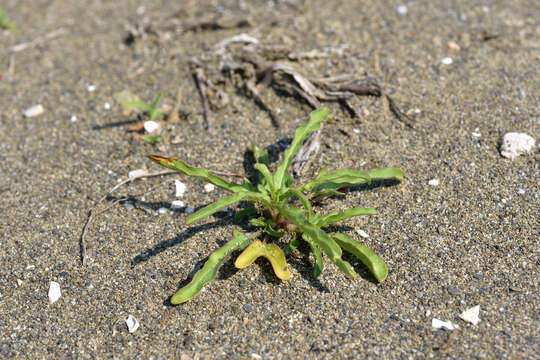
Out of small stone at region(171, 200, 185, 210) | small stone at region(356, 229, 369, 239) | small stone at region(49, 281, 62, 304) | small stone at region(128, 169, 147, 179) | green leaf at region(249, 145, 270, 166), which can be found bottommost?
small stone at region(49, 281, 62, 304)

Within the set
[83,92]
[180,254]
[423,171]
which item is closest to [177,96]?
[83,92]

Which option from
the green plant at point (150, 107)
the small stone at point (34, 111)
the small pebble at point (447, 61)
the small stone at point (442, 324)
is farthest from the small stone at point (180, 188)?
the small pebble at point (447, 61)

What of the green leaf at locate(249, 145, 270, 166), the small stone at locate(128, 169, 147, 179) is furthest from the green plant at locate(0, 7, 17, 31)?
the green leaf at locate(249, 145, 270, 166)

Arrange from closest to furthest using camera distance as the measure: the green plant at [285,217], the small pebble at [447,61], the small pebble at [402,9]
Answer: the green plant at [285,217], the small pebble at [447,61], the small pebble at [402,9]

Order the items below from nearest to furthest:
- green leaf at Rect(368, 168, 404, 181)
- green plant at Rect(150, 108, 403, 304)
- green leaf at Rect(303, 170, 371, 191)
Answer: green plant at Rect(150, 108, 403, 304) → green leaf at Rect(303, 170, 371, 191) → green leaf at Rect(368, 168, 404, 181)

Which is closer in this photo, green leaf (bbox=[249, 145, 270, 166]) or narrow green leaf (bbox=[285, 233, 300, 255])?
narrow green leaf (bbox=[285, 233, 300, 255])

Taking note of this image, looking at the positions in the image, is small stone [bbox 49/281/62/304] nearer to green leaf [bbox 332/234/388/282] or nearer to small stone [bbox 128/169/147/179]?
small stone [bbox 128/169/147/179]

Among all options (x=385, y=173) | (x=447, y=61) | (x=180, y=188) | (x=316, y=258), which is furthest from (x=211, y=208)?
(x=447, y=61)

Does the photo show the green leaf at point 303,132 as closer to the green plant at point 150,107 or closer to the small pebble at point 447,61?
the green plant at point 150,107
